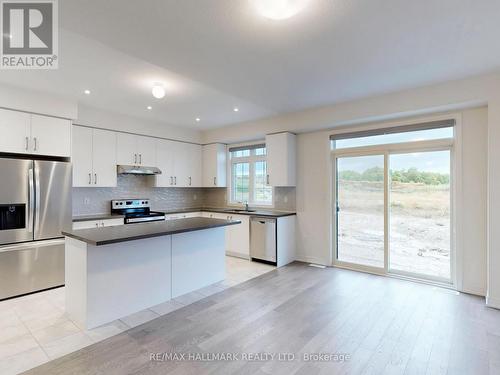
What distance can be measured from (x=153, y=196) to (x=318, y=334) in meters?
4.36

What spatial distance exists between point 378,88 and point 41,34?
3.69m

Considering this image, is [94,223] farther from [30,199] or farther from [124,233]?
[124,233]

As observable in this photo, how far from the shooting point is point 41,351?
7.48ft

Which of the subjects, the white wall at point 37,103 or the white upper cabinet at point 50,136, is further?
the white upper cabinet at point 50,136

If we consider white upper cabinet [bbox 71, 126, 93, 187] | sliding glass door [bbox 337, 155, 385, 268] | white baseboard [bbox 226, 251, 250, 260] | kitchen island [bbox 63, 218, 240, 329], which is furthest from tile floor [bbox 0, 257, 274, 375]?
sliding glass door [bbox 337, 155, 385, 268]

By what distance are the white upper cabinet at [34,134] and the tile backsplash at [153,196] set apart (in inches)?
40.6

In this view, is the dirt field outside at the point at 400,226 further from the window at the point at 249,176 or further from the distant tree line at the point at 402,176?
the window at the point at 249,176

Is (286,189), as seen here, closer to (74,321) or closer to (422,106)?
(422,106)

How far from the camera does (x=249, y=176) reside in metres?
6.08

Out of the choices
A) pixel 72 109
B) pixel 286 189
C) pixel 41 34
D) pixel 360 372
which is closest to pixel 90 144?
pixel 72 109

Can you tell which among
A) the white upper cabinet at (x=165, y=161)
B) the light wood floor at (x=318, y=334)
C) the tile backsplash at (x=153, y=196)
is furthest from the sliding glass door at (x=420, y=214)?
the white upper cabinet at (x=165, y=161)

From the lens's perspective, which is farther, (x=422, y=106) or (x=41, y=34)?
(x=422, y=106)

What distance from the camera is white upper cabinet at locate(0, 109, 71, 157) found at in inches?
137

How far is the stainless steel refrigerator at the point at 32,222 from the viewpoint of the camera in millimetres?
3383
